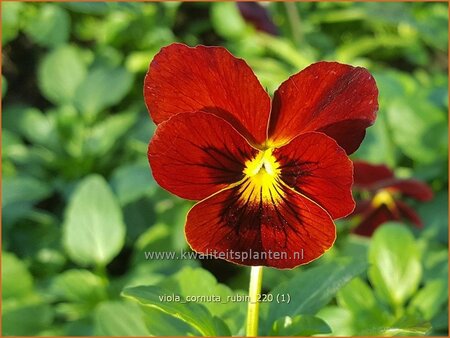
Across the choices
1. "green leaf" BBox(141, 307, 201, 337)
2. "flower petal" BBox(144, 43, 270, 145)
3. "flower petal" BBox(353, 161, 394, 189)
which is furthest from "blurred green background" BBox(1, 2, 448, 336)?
"flower petal" BBox(144, 43, 270, 145)

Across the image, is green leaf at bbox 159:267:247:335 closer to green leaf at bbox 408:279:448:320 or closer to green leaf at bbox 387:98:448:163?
green leaf at bbox 408:279:448:320

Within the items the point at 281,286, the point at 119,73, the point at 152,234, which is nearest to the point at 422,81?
the point at 119,73

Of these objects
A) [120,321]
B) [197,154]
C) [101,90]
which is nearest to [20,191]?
[101,90]

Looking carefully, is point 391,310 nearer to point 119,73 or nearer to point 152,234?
point 152,234

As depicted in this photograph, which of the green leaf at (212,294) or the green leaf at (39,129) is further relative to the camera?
the green leaf at (39,129)

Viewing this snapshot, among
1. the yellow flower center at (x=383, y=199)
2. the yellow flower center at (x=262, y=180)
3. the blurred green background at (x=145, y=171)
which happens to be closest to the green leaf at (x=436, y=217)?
the blurred green background at (x=145, y=171)

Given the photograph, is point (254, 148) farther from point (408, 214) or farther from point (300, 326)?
point (408, 214)

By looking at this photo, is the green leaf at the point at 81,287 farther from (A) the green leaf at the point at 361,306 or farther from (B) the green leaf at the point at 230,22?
(B) the green leaf at the point at 230,22
